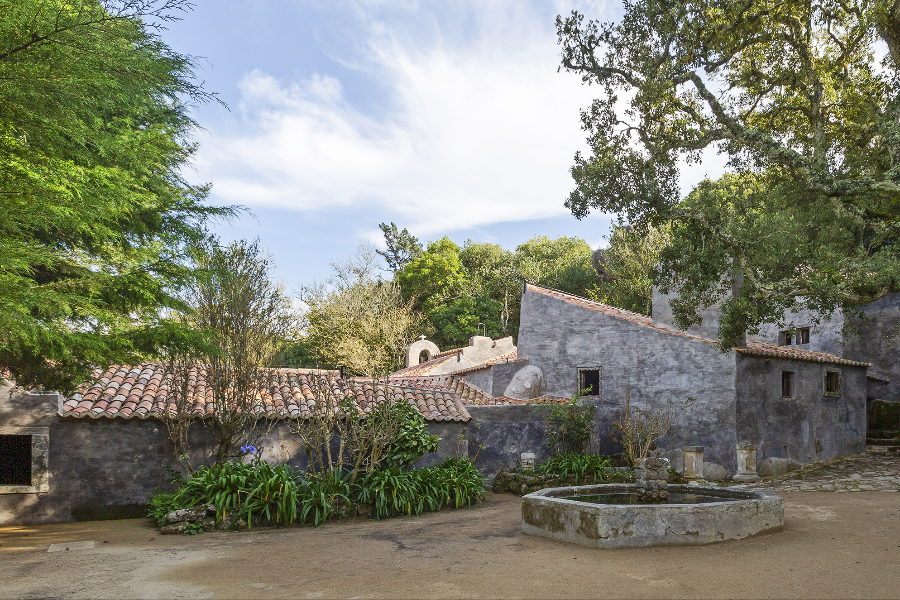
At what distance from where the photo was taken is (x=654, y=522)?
28.4 ft

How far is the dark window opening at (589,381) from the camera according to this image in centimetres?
1936

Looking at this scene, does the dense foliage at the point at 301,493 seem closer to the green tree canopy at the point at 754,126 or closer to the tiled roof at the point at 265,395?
the tiled roof at the point at 265,395

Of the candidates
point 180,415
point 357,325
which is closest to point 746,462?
A: point 180,415

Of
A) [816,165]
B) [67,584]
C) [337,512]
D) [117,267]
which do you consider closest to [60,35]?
[117,267]

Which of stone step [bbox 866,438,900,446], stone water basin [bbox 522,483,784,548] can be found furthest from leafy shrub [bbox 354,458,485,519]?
stone step [bbox 866,438,900,446]

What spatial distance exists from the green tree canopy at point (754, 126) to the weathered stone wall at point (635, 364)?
2709mm

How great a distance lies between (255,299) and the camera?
54.3 ft

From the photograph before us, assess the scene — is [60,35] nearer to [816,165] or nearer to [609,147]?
[609,147]

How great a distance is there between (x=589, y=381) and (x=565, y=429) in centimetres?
295

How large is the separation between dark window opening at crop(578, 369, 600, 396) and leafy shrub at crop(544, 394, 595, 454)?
2.07 m

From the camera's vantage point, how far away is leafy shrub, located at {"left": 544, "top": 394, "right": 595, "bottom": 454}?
17078 millimetres

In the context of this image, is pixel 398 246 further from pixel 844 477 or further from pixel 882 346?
pixel 844 477

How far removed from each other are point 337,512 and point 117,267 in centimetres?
622

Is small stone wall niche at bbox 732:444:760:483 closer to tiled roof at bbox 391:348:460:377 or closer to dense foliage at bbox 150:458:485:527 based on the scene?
dense foliage at bbox 150:458:485:527
